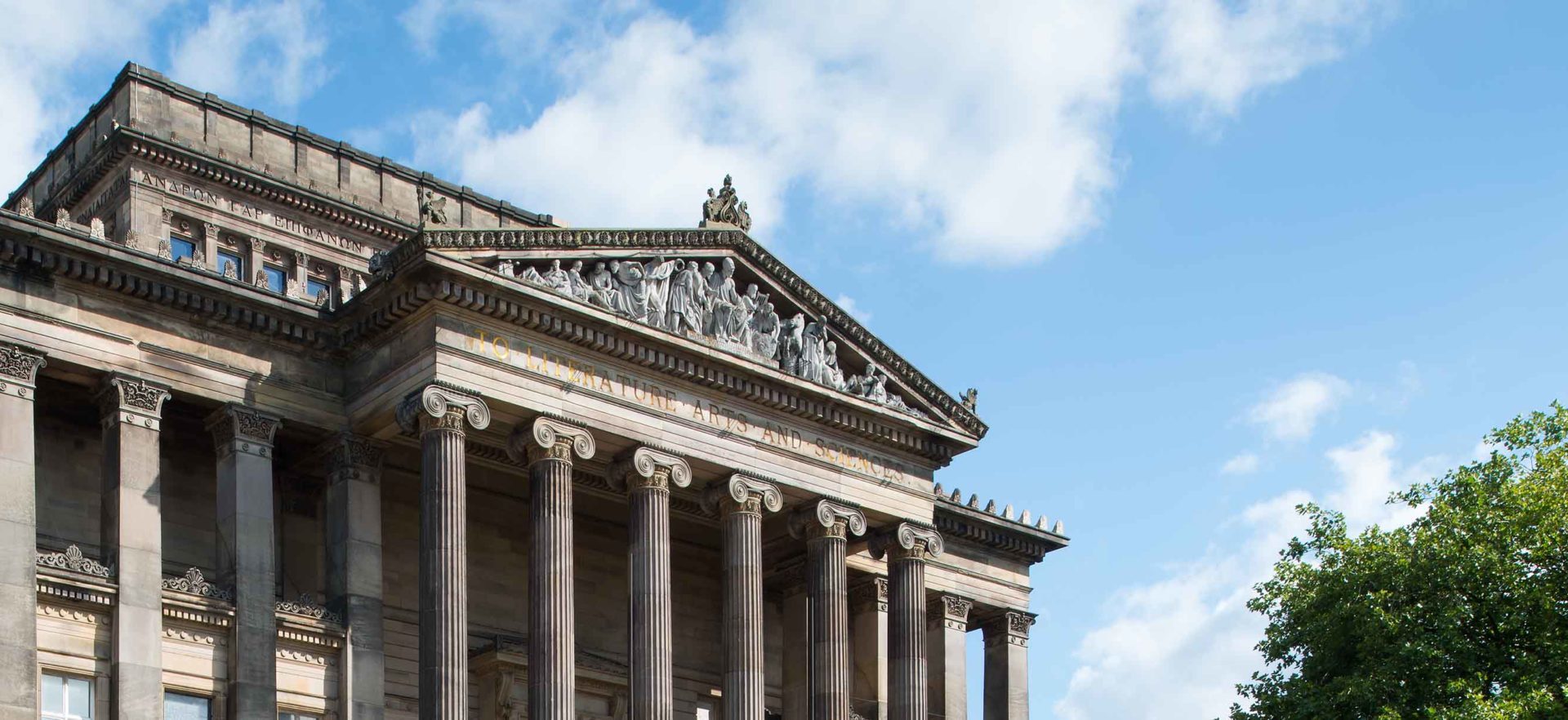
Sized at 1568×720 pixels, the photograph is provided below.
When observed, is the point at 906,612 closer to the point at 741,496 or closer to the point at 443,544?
the point at 741,496


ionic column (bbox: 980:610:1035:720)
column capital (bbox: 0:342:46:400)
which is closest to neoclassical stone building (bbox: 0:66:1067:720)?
column capital (bbox: 0:342:46:400)

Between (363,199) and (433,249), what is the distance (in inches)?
662

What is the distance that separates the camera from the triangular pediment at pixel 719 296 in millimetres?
51062

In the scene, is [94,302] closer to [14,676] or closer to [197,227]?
[14,676]

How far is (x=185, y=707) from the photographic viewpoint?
47219 millimetres

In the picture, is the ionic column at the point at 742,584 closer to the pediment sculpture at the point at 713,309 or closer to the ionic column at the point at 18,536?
the pediment sculpture at the point at 713,309

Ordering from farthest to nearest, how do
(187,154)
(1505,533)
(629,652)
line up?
(187,154) → (1505,533) → (629,652)

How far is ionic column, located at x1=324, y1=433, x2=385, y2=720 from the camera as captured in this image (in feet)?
162

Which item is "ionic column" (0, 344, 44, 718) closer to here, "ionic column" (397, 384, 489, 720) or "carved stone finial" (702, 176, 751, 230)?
"ionic column" (397, 384, 489, 720)

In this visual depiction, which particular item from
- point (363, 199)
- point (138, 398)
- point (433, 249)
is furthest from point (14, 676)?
point (363, 199)

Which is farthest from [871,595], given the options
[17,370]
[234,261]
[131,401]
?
[17,370]

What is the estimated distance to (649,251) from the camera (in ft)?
176

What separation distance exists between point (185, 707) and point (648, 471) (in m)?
11.5

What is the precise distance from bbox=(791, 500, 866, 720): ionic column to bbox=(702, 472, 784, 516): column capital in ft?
5.28
